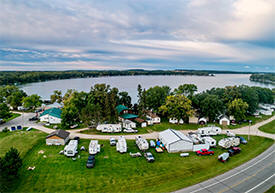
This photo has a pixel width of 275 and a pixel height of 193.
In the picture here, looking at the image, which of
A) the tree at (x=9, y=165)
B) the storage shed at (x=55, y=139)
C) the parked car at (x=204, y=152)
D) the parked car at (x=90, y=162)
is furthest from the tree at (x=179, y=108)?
the tree at (x=9, y=165)

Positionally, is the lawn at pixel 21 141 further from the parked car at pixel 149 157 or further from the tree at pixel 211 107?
the tree at pixel 211 107

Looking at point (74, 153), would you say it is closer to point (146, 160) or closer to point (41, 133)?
point (146, 160)

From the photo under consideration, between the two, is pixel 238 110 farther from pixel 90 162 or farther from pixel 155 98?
pixel 90 162

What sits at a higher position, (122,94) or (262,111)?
(122,94)

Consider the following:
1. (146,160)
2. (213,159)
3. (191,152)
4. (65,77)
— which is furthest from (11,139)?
(65,77)

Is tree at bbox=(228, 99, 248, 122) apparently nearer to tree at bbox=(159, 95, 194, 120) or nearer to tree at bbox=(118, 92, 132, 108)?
tree at bbox=(159, 95, 194, 120)
